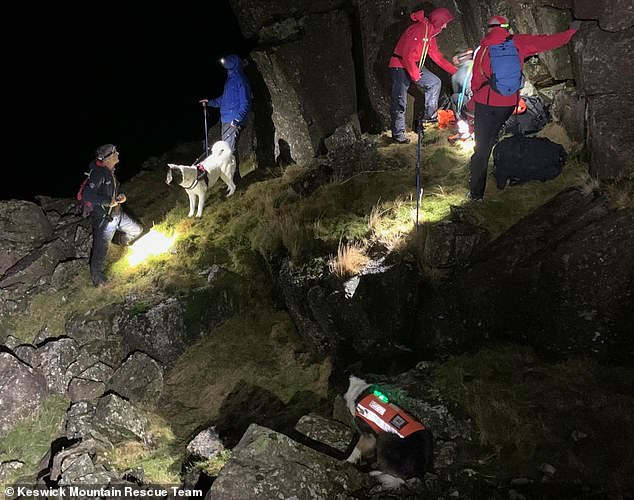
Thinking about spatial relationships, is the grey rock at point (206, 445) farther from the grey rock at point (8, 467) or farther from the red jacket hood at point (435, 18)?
the red jacket hood at point (435, 18)

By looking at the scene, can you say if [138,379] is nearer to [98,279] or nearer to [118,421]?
[118,421]

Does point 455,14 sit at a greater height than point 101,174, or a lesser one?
greater

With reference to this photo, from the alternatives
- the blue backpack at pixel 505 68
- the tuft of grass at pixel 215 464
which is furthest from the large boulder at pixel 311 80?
the tuft of grass at pixel 215 464

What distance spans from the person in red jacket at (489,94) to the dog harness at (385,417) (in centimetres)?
364

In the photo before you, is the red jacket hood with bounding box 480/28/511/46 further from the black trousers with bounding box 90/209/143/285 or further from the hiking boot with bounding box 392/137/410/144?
the black trousers with bounding box 90/209/143/285

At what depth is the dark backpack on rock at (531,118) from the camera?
8.74 metres

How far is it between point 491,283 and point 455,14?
6948mm

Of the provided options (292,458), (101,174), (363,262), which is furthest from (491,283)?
(101,174)

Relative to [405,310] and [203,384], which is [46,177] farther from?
[405,310]

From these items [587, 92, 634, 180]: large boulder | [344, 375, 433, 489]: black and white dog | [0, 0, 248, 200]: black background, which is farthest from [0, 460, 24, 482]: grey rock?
[0, 0, 248, 200]: black background

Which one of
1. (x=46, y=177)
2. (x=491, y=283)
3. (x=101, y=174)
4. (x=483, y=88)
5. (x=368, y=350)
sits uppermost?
(x=483, y=88)

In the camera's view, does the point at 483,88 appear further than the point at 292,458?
Yes

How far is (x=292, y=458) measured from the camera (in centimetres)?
525

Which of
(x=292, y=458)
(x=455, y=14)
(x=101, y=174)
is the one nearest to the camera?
A: (x=292, y=458)
